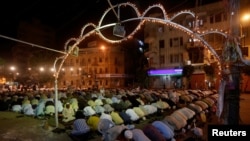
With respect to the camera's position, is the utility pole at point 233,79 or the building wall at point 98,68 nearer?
the utility pole at point 233,79

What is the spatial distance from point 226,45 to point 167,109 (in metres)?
15.5

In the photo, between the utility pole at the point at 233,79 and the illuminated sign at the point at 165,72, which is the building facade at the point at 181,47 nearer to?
the illuminated sign at the point at 165,72

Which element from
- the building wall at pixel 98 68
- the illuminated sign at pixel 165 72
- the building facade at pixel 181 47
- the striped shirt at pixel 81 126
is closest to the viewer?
the striped shirt at pixel 81 126

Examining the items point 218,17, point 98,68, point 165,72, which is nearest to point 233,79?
point 218,17

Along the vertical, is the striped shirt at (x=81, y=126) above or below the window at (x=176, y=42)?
below

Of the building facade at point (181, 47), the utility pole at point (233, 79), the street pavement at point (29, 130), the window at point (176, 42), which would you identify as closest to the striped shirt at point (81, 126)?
the street pavement at point (29, 130)

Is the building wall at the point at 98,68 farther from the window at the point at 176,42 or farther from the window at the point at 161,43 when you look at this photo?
the window at the point at 176,42

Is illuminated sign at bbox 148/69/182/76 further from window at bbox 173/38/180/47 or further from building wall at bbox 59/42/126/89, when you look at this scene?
building wall at bbox 59/42/126/89

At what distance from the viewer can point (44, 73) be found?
64688 millimetres

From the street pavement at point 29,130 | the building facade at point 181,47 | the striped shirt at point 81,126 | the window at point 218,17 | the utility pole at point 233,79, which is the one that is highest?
the window at point 218,17

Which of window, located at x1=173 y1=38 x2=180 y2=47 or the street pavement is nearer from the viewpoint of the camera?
the street pavement

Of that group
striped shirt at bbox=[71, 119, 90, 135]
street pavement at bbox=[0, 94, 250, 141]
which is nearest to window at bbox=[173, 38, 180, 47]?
street pavement at bbox=[0, 94, 250, 141]

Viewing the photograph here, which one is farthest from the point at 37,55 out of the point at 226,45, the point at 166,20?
the point at 226,45

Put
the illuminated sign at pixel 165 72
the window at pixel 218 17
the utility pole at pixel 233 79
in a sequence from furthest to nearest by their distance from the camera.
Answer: the illuminated sign at pixel 165 72 < the window at pixel 218 17 < the utility pole at pixel 233 79
